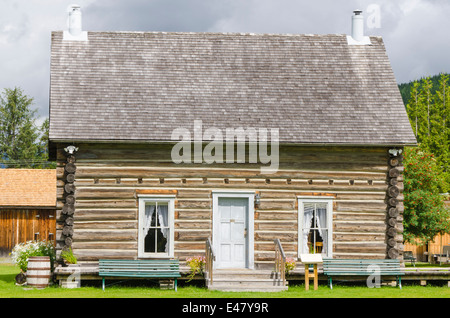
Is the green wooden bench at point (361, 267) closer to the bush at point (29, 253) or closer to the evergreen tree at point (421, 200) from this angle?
the bush at point (29, 253)

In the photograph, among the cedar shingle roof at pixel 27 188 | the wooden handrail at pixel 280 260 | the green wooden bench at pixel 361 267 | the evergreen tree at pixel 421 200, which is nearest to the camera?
the wooden handrail at pixel 280 260

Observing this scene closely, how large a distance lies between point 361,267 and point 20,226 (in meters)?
22.8

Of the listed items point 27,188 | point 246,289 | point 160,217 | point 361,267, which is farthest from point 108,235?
point 27,188

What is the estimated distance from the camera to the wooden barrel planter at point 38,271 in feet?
60.6

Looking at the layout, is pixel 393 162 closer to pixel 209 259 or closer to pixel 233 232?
pixel 233 232

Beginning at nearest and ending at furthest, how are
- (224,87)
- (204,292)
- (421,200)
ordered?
(204,292) < (224,87) < (421,200)

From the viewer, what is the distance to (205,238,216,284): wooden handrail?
17.9 meters

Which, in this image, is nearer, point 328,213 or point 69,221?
point 69,221

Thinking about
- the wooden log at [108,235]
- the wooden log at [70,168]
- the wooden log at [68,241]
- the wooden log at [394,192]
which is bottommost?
the wooden log at [68,241]

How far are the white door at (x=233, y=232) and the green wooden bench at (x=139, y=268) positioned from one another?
198 centimetres

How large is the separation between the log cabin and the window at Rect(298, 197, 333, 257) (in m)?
0.03

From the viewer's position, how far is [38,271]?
18.5 metres

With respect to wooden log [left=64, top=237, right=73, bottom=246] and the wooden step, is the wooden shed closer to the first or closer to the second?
wooden log [left=64, top=237, right=73, bottom=246]


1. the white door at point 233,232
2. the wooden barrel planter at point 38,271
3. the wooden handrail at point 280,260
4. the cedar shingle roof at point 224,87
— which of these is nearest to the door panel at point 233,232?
the white door at point 233,232
